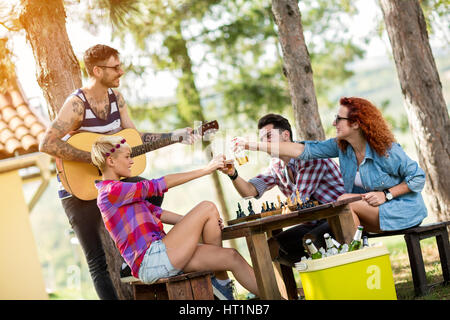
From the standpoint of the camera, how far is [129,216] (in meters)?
3.91

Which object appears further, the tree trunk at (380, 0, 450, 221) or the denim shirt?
the tree trunk at (380, 0, 450, 221)

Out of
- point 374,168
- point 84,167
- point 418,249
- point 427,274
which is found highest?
point 84,167

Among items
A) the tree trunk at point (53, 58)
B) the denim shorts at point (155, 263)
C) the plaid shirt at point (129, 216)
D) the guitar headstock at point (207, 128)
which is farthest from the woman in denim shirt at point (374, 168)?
the tree trunk at point (53, 58)

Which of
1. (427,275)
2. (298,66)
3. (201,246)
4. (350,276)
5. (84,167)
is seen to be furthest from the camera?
(298,66)

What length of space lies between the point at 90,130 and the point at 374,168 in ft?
7.22

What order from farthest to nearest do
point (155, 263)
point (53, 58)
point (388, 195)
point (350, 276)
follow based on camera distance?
point (53, 58) < point (388, 195) < point (155, 263) < point (350, 276)

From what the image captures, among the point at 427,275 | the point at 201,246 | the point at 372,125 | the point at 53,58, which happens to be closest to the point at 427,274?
the point at 427,275

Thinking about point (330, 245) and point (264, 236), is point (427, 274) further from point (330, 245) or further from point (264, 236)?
point (264, 236)

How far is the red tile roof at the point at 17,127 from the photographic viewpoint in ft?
30.6

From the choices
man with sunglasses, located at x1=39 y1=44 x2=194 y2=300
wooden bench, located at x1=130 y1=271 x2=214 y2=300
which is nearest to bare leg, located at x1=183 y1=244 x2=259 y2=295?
wooden bench, located at x1=130 y1=271 x2=214 y2=300

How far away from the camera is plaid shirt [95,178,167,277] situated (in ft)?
12.7

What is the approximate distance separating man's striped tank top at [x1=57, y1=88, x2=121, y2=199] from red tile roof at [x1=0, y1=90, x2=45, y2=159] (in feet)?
13.5

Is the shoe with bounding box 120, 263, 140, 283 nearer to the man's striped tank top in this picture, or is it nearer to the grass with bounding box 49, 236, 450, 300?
the man's striped tank top

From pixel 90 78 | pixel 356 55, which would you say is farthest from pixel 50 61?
pixel 356 55
